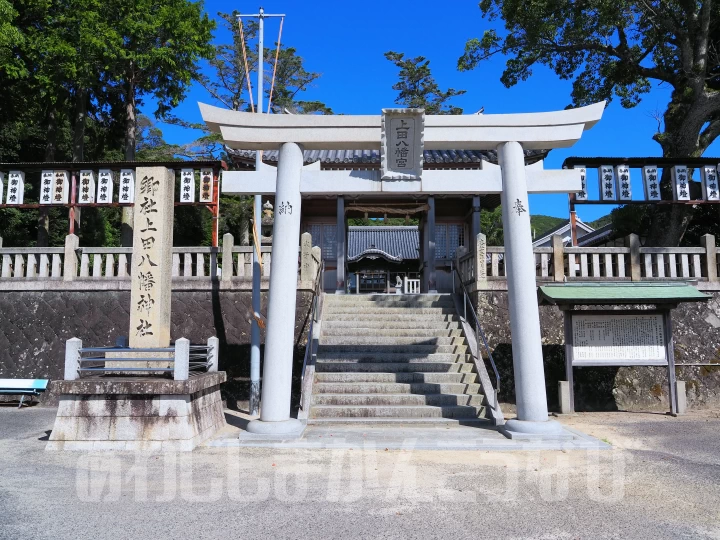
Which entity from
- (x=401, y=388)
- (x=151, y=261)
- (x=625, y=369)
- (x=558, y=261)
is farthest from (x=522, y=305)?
(x=151, y=261)

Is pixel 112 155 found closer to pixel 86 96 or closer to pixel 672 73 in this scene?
pixel 86 96

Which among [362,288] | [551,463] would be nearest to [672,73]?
[551,463]

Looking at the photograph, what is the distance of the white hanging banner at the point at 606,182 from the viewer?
12.0m

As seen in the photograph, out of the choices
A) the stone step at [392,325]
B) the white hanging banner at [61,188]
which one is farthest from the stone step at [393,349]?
the white hanging banner at [61,188]

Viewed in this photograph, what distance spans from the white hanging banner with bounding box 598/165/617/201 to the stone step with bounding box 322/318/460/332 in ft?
14.8

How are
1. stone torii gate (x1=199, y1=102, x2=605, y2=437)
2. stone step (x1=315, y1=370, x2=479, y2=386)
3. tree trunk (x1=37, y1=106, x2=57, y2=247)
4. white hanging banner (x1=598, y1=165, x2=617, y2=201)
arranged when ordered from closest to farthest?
stone torii gate (x1=199, y1=102, x2=605, y2=437) < stone step (x1=315, y1=370, x2=479, y2=386) < white hanging banner (x1=598, y1=165, x2=617, y2=201) < tree trunk (x1=37, y1=106, x2=57, y2=247)

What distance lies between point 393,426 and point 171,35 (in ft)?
52.0

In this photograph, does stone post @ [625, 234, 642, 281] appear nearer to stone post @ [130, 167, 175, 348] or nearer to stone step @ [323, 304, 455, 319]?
stone step @ [323, 304, 455, 319]

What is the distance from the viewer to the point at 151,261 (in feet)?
26.8

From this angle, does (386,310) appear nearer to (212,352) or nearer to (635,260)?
(212,352)

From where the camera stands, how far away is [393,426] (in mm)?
8266

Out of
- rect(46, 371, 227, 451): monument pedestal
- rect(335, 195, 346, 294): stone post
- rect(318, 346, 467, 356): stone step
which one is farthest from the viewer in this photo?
rect(335, 195, 346, 294): stone post

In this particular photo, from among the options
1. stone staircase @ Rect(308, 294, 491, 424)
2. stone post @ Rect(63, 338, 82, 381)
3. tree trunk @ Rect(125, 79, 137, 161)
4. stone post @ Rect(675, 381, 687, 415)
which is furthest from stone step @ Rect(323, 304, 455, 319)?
tree trunk @ Rect(125, 79, 137, 161)

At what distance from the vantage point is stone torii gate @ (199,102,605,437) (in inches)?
305
